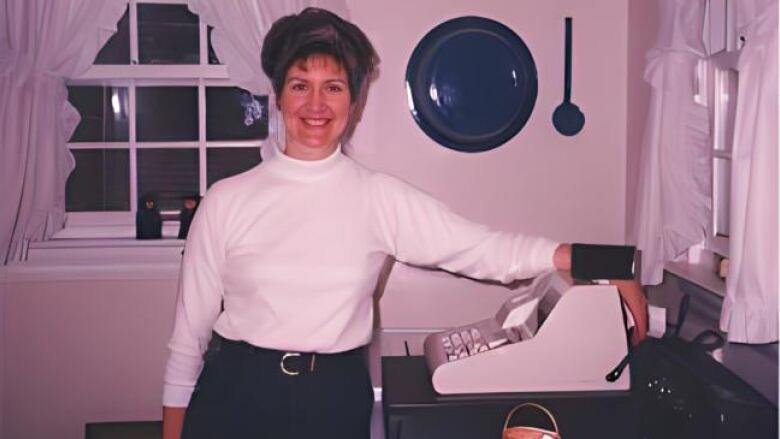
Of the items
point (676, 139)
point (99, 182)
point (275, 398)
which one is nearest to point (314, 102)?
point (275, 398)

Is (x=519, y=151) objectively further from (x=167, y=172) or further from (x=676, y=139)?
(x=167, y=172)

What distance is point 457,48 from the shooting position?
288 cm

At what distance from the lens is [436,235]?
1.81 metres

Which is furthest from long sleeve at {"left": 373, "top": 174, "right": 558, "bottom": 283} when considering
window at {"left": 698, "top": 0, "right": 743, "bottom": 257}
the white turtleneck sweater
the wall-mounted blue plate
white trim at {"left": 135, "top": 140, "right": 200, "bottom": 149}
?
white trim at {"left": 135, "top": 140, "right": 200, "bottom": 149}

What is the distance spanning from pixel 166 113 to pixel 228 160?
0.27 meters

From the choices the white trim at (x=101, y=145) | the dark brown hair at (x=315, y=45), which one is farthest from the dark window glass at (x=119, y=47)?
the dark brown hair at (x=315, y=45)

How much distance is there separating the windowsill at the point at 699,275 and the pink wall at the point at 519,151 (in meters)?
0.52

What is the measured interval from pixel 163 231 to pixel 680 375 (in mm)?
2123

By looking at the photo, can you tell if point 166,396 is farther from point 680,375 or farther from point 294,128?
point 680,375

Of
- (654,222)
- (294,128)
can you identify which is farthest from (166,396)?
(654,222)

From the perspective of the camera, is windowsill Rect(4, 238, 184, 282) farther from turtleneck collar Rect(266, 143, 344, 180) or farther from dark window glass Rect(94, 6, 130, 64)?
turtleneck collar Rect(266, 143, 344, 180)

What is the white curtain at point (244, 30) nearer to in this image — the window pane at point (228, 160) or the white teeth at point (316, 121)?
the window pane at point (228, 160)

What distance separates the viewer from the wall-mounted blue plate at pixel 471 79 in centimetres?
288

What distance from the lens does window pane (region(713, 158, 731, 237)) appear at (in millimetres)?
2402
